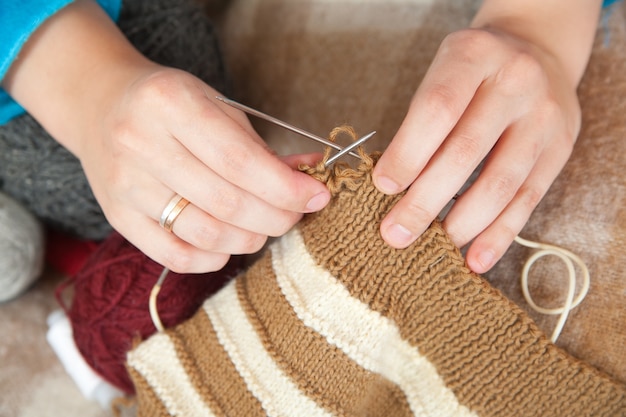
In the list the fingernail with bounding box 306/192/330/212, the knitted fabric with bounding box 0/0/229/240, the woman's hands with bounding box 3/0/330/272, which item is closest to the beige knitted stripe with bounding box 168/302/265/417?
the woman's hands with bounding box 3/0/330/272

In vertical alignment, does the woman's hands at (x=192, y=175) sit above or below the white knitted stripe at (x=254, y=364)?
above

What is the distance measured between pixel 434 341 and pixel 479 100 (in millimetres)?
287

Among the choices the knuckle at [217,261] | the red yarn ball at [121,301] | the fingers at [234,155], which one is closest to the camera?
the fingers at [234,155]

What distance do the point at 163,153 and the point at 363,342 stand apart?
317mm

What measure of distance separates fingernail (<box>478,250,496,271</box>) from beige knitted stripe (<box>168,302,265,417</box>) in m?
0.32

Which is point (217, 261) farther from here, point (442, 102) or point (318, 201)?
point (442, 102)

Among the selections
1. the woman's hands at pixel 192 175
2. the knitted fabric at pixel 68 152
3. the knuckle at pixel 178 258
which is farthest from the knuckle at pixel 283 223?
the knitted fabric at pixel 68 152

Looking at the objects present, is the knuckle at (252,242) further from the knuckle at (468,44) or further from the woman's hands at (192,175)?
the knuckle at (468,44)

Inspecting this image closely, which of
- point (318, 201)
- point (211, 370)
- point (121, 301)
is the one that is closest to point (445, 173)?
point (318, 201)

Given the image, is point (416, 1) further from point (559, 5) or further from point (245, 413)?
point (245, 413)

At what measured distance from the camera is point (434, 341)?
25.5 inches

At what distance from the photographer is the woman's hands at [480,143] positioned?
1.88ft

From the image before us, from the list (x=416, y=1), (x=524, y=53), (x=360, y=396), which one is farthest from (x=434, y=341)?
(x=416, y=1)

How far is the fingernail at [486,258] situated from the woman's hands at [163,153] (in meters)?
0.19
